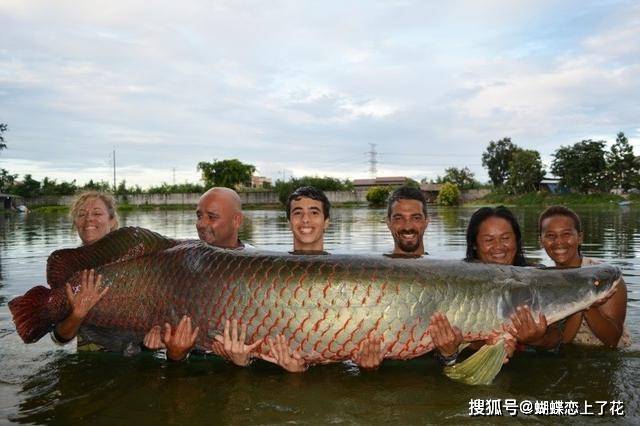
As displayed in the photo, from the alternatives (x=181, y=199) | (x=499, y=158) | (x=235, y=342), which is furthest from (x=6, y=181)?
(x=235, y=342)

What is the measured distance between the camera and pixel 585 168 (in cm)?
5791

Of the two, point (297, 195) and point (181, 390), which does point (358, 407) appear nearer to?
point (181, 390)

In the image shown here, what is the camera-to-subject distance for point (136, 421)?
3.83 meters

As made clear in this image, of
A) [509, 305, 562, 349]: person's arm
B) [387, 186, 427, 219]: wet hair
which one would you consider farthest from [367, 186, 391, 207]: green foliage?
[509, 305, 562, 349]: person's arm

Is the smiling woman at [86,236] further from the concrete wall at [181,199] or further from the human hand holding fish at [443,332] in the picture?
the concrete wall at [181,199]

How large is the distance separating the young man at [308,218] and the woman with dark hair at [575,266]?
209 centimetres

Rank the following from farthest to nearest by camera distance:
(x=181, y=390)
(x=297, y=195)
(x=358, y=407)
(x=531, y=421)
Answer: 1. (x=297, y=195)
2. (x=181, y=390)
3. (x=358, y=407)
4. (x=531, y=421)

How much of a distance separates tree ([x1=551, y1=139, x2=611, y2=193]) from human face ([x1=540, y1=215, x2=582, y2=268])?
58472 mm

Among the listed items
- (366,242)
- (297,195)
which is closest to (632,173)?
(366,242)

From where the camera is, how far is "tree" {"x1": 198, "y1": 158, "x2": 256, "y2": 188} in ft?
269

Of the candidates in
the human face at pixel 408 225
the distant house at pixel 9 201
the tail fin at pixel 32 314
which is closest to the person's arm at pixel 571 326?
the human face at pixel 408 225

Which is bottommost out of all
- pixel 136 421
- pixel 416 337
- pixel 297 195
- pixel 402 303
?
pixel 136 421

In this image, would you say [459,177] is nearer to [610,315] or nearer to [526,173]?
[526,173]

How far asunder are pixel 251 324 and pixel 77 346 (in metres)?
2.64
